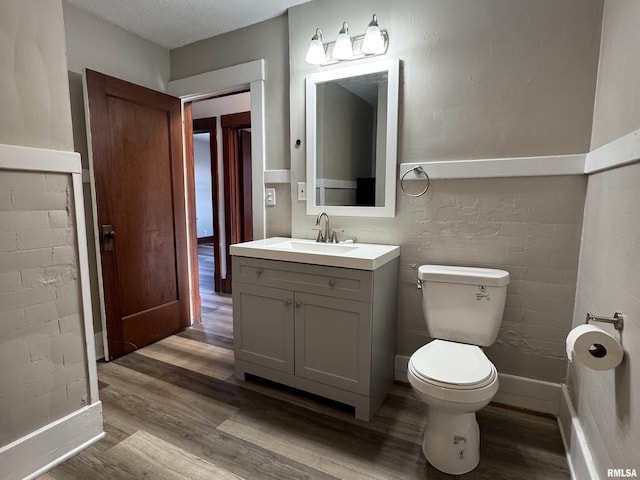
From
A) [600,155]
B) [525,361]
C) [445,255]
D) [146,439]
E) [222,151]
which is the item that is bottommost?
[146,439]

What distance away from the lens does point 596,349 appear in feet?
3.77

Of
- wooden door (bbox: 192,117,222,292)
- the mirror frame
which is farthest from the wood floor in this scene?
wooden door (bbox: 192,117,222,292)

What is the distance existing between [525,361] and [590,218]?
835mm

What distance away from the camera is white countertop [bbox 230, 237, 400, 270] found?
5.69 ft

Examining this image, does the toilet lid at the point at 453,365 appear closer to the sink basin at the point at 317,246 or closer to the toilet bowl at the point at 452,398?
the toilet bowl at the point at 452,398

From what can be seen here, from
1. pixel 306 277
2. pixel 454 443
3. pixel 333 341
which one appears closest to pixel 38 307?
pixel 306 277

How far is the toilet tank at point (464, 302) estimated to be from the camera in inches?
68.1

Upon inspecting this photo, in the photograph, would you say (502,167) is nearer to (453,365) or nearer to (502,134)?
(502,134)

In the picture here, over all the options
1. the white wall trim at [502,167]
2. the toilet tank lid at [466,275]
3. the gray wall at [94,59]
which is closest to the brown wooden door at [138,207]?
the gray wall at [94,59]

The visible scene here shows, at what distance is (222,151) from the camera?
3908mm

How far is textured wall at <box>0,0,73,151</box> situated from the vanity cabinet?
1.09 meters

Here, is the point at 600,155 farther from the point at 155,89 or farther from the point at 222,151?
the point at 222,151

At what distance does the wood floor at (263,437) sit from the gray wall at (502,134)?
428mm

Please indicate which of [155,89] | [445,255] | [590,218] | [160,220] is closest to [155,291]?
[160,220]
